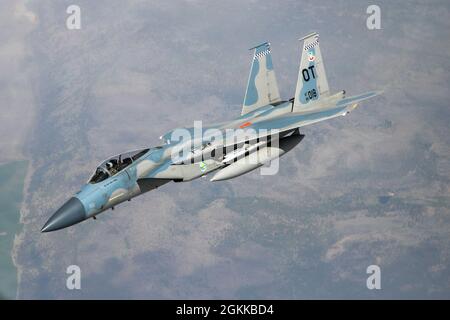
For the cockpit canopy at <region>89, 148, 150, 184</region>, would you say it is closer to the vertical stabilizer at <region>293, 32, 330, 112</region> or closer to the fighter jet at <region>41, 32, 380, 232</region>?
the fighter jet at <region>41, 32, 380, 232</region>

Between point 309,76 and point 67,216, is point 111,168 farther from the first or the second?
point 309,76

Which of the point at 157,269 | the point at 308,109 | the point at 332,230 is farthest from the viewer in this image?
the point at 332,230

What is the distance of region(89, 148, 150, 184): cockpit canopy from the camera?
34219mm

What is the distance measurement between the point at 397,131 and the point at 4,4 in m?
75.8

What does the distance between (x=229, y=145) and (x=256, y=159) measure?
4.53 ft

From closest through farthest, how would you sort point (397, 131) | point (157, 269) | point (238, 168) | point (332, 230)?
point (238, 168)
point (157, 269)
point (332, 230)
point (397, 131)

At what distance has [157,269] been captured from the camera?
134 meters

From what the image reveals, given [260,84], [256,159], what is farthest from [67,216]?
[260,84]

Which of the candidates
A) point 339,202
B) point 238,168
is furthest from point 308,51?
point 339,202

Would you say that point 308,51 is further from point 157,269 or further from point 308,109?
point 157,269

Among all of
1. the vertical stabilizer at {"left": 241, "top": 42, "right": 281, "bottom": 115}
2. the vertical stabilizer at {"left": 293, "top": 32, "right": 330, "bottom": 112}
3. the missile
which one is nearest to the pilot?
the missile

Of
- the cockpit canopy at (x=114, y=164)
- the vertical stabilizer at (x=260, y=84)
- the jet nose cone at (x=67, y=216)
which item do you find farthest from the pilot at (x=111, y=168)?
the vertical stabilizer at (x=260, y=84)

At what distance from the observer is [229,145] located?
3634cm

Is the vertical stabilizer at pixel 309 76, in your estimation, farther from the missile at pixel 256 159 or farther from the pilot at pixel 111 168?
the pilot at pixel 111 168
